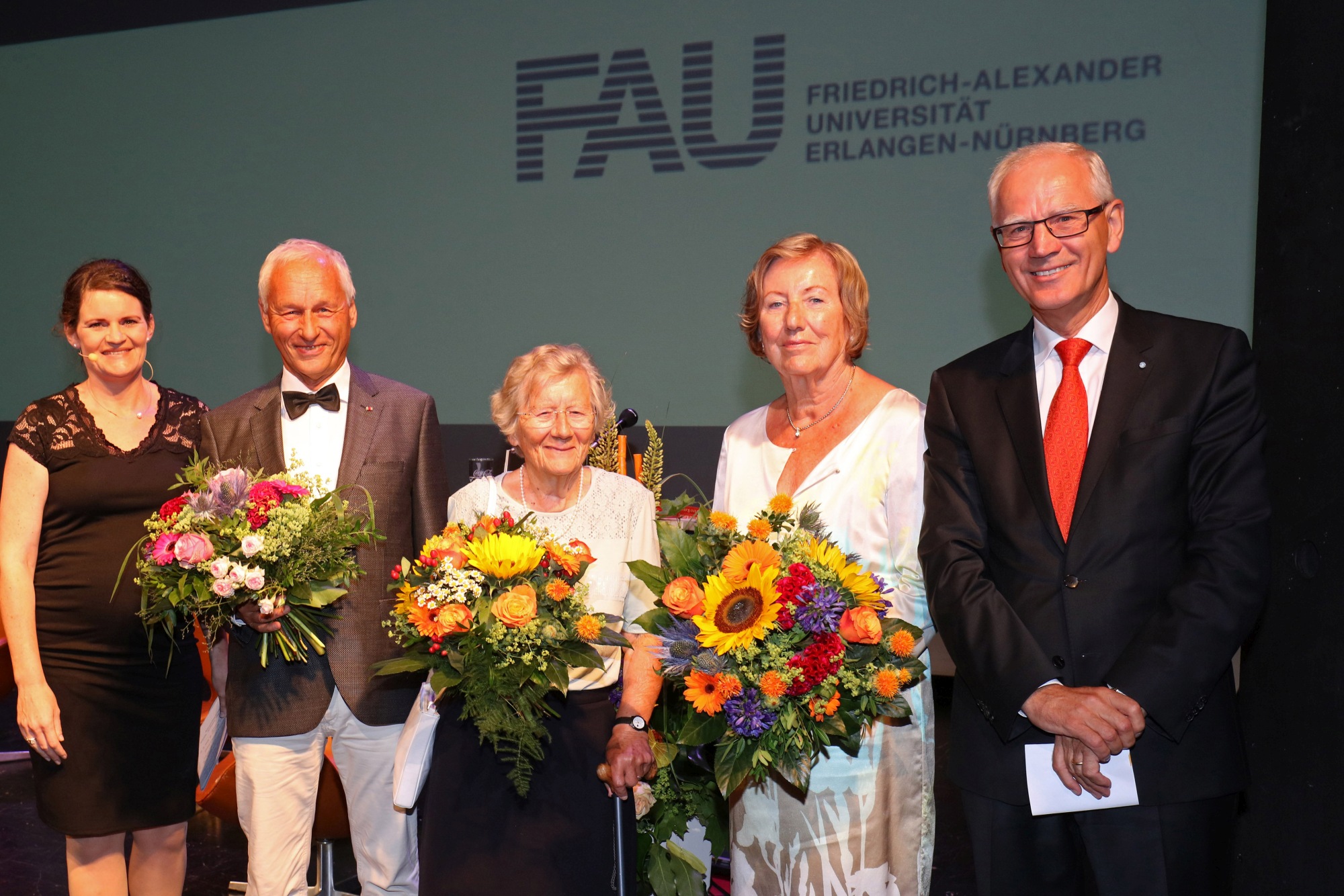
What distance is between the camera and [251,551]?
2.43 metres

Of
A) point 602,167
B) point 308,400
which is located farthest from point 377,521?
point 602,167

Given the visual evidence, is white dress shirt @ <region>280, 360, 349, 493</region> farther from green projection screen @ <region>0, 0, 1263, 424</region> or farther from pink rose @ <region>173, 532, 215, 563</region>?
green projection screen @ <region>0, 0, 1263, 424</region>

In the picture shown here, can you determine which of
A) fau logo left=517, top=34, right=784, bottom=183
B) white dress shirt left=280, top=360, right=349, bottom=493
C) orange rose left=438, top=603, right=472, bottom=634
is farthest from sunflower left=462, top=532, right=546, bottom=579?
fau logo left=517, top=34, right=784, bottom=183

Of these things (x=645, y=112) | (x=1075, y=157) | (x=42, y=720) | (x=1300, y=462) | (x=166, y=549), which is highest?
(x=645, y=112)

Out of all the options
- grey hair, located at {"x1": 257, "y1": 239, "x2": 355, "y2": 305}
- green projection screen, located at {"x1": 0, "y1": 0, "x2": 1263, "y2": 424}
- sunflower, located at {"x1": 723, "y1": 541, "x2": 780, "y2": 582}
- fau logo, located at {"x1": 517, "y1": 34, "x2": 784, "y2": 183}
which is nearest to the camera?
sunflower, located at {"x1": 723, "y1": 541, "x2": 780, "y2": 582}

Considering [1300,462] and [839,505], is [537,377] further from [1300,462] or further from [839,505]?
[1300,462]

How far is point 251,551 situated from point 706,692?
1.11 metres

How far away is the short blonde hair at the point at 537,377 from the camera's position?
2.69 metres

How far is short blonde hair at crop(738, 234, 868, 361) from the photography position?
8.45 feet

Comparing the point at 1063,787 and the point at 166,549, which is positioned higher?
the point at 166,549

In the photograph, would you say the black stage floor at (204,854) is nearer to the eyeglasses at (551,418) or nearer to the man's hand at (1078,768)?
the man's hand at (1078,768)

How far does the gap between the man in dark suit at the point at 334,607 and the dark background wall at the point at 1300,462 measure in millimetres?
2049

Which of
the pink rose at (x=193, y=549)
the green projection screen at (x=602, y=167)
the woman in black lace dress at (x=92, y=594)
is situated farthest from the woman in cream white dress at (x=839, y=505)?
the green projection screen at (x=602, y=167)

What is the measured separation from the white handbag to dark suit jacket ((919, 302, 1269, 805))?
1.21 meters
